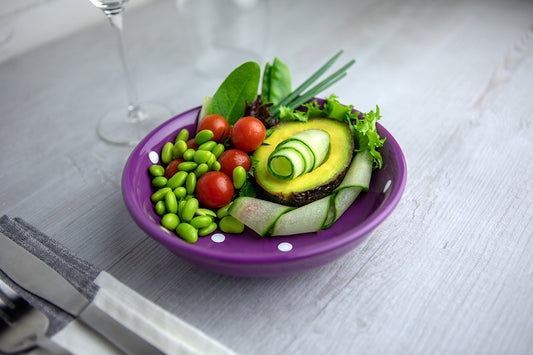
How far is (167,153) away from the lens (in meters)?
1.15

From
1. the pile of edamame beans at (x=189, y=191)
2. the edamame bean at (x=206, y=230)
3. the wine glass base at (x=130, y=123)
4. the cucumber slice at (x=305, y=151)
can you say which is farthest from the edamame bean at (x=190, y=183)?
the wine glass base at (x=130, y=123)

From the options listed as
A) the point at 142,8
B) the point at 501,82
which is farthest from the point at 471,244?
the point at 142,8

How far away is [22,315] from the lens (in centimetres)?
81

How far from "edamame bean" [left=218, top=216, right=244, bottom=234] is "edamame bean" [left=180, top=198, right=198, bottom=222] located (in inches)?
2.8

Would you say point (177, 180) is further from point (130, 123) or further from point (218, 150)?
point (130, 123)

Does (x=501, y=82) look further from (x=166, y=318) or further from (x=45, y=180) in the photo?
(x=45, y=180)

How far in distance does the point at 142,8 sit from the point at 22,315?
203cm

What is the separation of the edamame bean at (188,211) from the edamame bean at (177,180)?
7cm

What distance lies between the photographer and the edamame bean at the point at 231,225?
1029mm

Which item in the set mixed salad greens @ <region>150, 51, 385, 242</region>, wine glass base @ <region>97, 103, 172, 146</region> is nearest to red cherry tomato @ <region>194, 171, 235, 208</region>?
mixed salad greens @ <region>150, 51, 385, 242</region>

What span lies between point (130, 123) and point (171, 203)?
676 millimetres

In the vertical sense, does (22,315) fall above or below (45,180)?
above

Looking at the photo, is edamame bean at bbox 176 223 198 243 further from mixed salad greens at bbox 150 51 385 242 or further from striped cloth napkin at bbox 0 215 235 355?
striped cloth napkin at bbox 0 215 235 355

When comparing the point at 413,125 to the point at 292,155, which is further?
the point at 413,125
